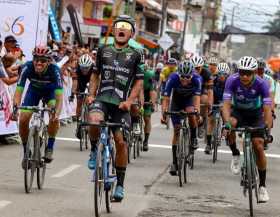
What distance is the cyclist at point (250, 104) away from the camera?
1002 cm

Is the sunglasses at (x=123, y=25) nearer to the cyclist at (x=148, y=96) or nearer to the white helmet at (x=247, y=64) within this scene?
the white helmet at (x=247, y=64)

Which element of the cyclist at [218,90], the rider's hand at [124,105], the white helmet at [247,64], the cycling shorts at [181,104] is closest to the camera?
the rider's hand at [124,105]

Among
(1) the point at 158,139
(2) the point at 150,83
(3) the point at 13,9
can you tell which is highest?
(3) the point at 13,9

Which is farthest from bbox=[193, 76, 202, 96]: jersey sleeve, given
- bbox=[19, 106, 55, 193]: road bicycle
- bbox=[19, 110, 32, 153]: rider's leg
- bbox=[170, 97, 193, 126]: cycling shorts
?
bbox=[19, 110, 32, 153]: rider's leg

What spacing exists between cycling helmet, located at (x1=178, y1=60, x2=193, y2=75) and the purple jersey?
1859mm

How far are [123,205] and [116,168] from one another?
0.76m

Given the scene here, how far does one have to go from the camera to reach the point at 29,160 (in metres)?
10.3

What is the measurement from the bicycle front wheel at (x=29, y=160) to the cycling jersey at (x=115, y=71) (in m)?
1.50

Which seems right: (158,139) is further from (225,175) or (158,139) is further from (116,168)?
(116,168)

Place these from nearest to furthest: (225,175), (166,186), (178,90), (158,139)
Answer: (166,186), (178,90), (225,175), (158,139)

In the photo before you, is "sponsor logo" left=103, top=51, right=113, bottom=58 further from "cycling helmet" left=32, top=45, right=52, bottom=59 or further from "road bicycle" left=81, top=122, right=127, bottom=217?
"cycling helmet" left=32, top=45, right=52, bottom=59

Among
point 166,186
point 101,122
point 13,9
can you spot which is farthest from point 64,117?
point 101,122

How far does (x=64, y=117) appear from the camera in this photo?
2177cm

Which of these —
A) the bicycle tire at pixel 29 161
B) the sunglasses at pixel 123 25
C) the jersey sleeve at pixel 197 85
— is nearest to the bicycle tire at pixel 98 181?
the sunglasses at pixel 123 25
